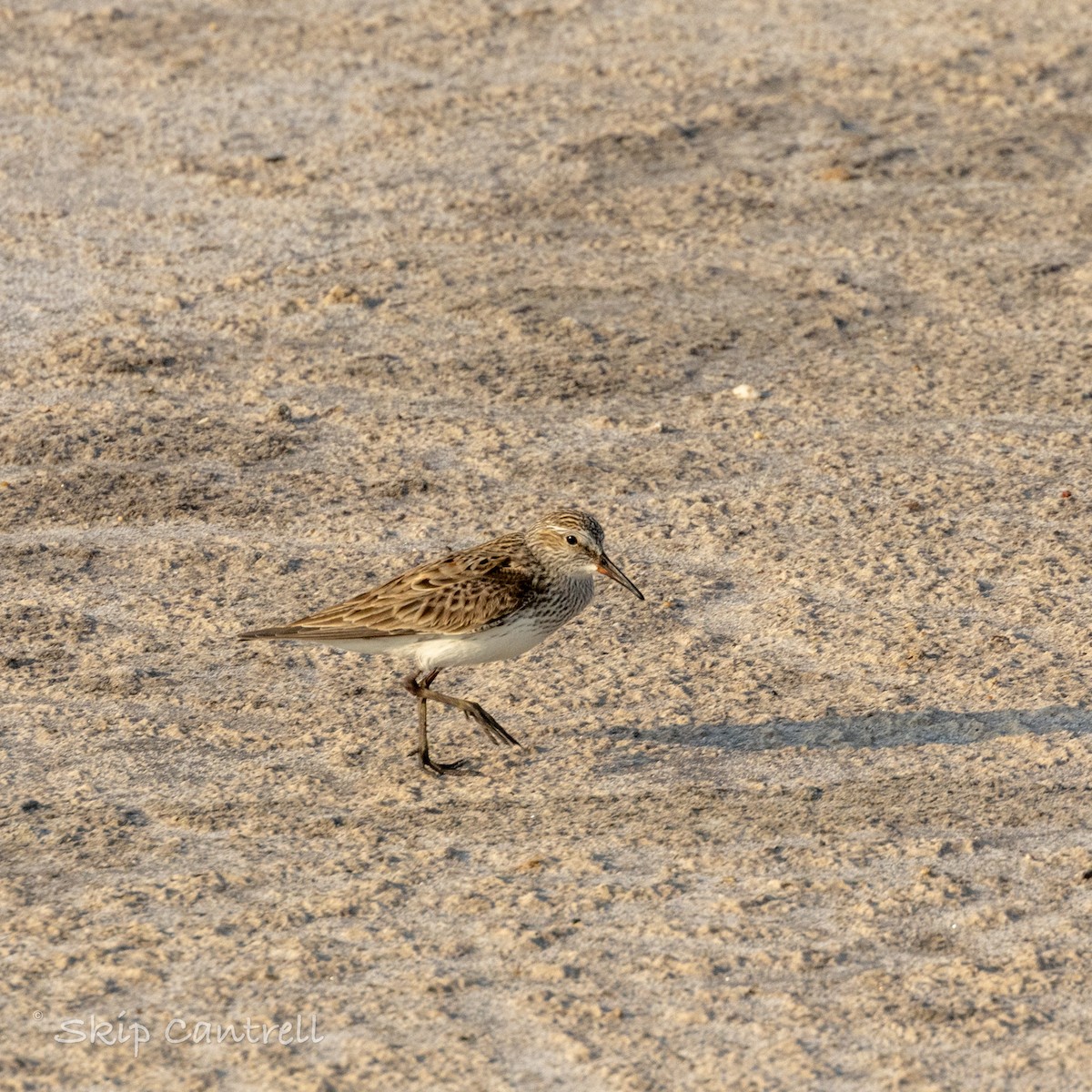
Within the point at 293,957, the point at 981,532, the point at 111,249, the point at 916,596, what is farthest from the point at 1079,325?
the point at 293,957

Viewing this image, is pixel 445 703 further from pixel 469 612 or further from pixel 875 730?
pixel 875 730

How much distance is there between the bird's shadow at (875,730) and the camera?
6.56 metres

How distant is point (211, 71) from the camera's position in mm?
13016

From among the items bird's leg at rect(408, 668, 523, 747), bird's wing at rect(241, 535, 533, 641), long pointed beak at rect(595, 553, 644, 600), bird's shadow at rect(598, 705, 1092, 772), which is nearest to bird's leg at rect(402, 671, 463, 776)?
bird's leg at rect(408, 668, 523, 747)

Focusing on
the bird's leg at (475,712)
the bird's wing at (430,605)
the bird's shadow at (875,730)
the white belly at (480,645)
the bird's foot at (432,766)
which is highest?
the bird's wing at (430,605)

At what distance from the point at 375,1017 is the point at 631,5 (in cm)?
1044

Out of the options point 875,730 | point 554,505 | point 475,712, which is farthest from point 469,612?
point 554,505

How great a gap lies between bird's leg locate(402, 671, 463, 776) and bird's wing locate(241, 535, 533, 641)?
0.22 meters

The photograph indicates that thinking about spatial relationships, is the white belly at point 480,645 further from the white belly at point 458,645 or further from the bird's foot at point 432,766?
the bird's foot at point 432,766

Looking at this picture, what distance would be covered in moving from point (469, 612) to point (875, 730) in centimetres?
149

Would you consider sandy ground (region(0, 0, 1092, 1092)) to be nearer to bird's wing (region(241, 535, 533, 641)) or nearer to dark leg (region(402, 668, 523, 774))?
dark leg (region(402, 668, 523, 774))

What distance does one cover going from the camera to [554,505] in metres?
8.27

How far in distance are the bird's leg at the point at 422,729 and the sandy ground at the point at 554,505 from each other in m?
0.06

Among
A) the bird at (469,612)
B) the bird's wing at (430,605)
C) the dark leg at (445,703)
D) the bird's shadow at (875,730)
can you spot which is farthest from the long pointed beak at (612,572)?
the dark leg at (445,703)
